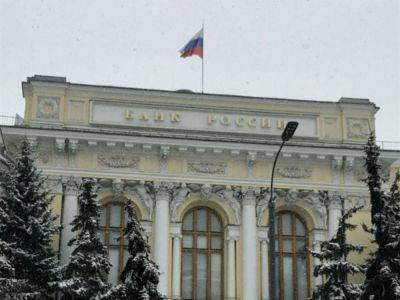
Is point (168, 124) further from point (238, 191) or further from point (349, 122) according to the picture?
point (349, 122)

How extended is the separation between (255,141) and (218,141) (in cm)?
150

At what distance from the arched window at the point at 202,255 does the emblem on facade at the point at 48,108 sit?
6628 mm

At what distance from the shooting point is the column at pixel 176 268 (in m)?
31.0

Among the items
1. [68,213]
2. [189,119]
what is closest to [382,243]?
[189,119]

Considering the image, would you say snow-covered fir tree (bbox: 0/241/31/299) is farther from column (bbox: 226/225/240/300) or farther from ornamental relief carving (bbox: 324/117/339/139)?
ornamental relief carving (bbox: 324/117/339/139)

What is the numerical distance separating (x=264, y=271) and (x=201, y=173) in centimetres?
457

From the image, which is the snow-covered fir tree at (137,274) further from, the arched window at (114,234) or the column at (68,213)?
the arched window at (114,234)

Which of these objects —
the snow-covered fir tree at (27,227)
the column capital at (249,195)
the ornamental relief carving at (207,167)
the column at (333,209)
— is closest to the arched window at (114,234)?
the ornamental relief carving at (207,167)

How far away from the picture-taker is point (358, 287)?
28.8 m

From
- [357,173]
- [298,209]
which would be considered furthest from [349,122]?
[298,209]

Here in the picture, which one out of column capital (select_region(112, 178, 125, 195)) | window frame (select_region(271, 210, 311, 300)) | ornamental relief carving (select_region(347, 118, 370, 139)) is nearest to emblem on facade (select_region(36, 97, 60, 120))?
column capital (select_region(112, 178, 125, 195))

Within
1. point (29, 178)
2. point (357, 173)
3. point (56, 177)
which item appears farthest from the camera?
point (357, 173)

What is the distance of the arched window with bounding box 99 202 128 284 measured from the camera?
3142cm

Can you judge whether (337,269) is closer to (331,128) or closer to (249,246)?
(249,246)
